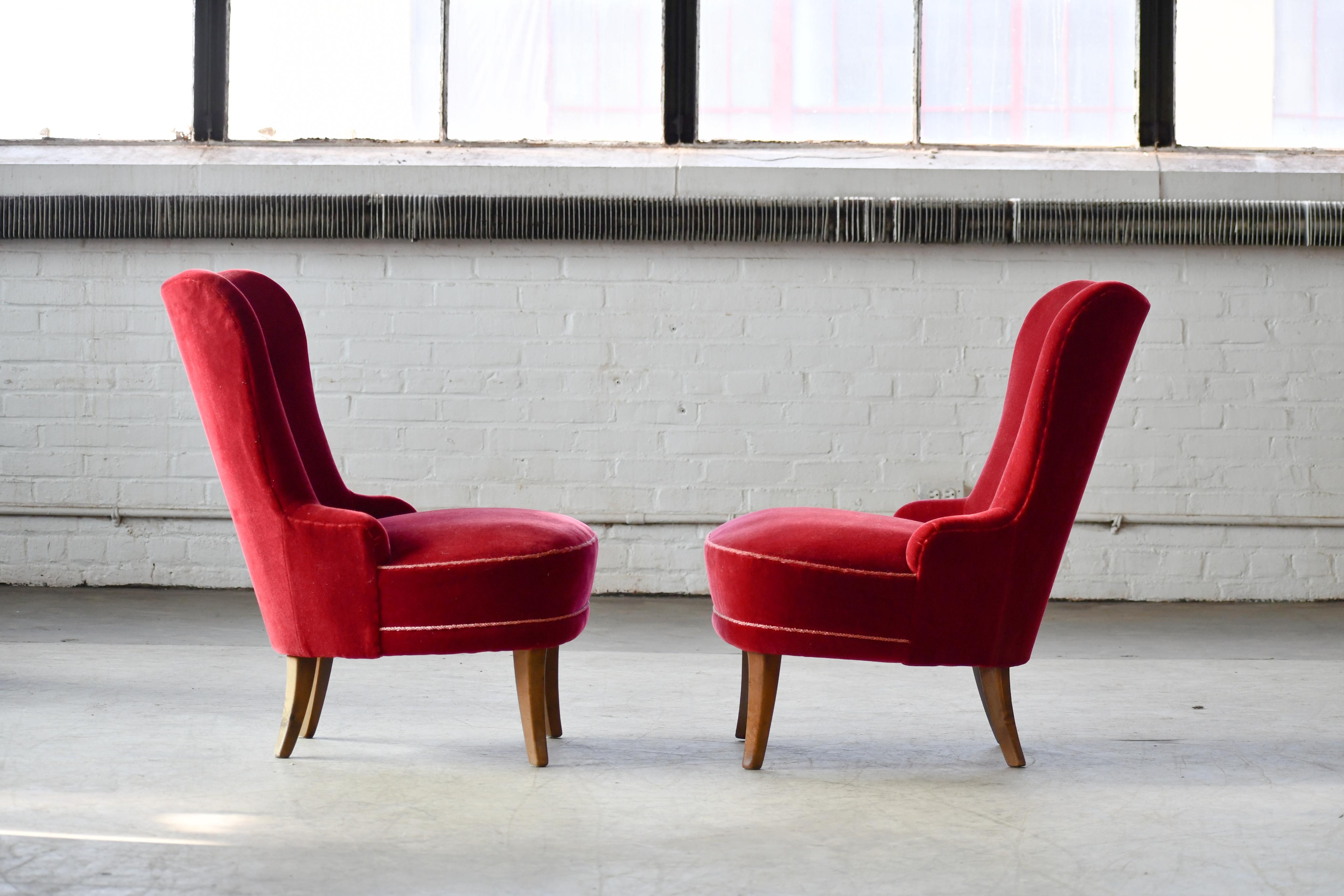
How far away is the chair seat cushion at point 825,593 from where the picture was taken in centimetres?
214

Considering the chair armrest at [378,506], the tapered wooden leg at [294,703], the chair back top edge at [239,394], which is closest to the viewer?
the chair back top edge at [239,394]

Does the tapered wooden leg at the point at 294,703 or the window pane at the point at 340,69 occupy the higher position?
the window pane at the point at 340,69

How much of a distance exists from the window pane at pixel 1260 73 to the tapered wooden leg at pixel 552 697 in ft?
10.5

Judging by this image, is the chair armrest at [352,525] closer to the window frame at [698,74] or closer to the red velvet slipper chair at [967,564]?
the red velvet slipper chair at [967,564]

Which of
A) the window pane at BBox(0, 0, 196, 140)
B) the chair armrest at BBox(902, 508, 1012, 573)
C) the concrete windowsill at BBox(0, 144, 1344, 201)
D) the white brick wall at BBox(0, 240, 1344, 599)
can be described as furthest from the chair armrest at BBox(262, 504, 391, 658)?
the window pane at BBox(0, 0, 196, 140)

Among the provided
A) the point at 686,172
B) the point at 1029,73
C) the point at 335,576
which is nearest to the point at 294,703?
the point at 335,576

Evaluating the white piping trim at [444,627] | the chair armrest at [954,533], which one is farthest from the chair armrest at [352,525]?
the chair armrest at [954,533]

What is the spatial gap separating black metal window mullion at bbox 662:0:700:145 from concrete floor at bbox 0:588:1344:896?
1932 millimetres

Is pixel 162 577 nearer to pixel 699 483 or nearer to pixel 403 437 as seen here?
pixel 403 437

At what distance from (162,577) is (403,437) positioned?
1.00 m

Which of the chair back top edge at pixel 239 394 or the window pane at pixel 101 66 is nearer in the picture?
the chair back top edge at pixel 239 394

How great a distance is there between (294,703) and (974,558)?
1280mm

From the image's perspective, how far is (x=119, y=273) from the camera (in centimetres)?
426

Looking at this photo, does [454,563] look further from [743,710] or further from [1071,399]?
[1071,399]
